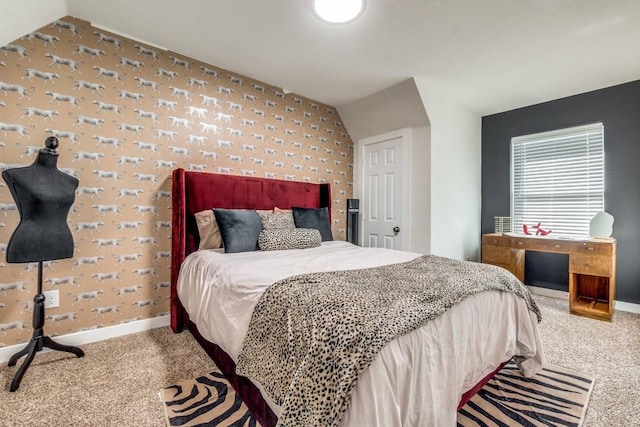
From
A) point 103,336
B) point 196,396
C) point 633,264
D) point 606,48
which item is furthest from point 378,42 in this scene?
point 633,264

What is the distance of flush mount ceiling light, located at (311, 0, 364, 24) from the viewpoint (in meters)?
2.02

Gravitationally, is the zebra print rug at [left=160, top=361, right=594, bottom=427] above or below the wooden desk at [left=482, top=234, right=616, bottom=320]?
below

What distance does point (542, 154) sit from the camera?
369 cm

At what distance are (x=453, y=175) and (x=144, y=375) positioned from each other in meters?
3.67

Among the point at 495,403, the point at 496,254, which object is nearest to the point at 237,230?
the point at 495,403

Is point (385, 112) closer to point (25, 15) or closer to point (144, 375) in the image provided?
point (25, 15)

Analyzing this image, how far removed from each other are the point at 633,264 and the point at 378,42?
11.5 ft

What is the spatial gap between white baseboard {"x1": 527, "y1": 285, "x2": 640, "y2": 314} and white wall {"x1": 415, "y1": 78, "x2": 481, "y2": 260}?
802 mm

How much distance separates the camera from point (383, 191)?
3.83 meters

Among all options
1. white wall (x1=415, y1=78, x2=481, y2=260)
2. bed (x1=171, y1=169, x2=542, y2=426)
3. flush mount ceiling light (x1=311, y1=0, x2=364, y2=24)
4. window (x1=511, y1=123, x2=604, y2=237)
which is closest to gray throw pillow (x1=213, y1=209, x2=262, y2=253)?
bed (x1=171, y1=169, x2=542, y2=426)

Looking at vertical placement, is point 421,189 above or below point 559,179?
below

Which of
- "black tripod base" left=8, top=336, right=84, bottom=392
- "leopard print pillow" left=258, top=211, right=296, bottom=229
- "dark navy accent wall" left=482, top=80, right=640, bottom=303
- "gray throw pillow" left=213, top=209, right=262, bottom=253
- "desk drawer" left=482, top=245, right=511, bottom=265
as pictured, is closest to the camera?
"black tripod base" left=8, top=336, right=84, bottom=392

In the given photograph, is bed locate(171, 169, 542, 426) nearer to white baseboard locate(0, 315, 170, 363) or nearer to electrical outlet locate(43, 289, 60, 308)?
white baseboard locate(0, 315, 170, 363)

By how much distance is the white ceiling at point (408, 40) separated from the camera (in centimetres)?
204
